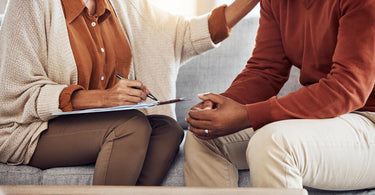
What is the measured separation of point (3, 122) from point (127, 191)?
2.49 feet

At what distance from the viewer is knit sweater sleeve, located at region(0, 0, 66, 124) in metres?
1.25

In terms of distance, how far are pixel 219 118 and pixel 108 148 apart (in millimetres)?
352

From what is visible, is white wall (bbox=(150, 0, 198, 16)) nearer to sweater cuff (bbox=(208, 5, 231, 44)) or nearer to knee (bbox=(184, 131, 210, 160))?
sweater cuff (bbox=(208, 5, 231, 44))

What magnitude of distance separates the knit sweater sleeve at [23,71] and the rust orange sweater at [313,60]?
2.00 ft

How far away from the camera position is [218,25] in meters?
1.55

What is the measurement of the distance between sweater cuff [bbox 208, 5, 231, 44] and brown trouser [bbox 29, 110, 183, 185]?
475 millimetres

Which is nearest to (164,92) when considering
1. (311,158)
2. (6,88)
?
(6,88)

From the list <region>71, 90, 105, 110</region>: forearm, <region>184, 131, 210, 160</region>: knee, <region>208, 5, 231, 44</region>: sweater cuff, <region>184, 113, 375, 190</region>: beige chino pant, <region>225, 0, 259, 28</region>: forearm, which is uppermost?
<region>225, 0, 259, 28</region>: forearm

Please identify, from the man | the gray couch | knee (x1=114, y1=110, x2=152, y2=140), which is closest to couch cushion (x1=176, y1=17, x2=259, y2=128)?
the gray couch

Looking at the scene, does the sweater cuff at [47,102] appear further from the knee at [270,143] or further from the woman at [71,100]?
the knee at [270,143]

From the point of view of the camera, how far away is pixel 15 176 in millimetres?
1299

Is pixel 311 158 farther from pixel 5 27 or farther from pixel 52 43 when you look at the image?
pixel 5 27

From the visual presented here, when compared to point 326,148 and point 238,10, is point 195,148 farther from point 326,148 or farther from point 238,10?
point 238,10

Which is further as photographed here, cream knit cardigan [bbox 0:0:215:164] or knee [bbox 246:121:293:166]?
cream knit cardigan [bbox 0:0:215:164]
